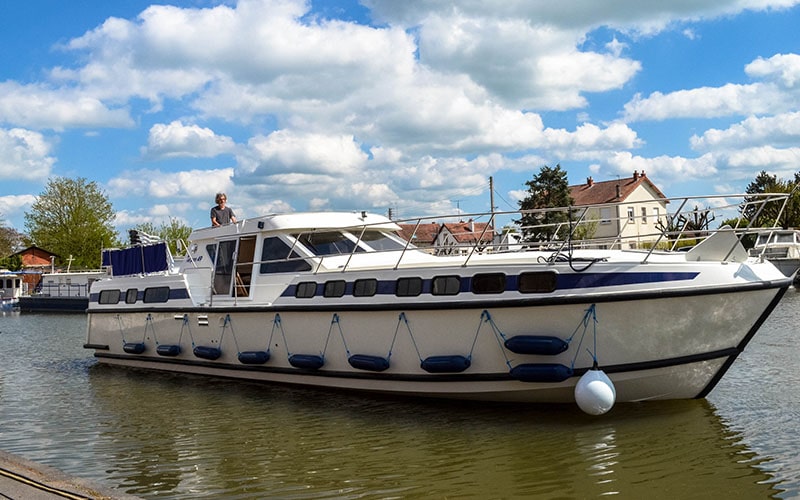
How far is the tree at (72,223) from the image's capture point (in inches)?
2569

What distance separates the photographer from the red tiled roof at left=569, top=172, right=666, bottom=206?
60872 millimetres

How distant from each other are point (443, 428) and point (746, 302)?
4.36 m

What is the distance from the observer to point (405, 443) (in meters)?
9.20

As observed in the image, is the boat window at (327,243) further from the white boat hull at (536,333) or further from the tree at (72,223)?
the tree at (72,223)

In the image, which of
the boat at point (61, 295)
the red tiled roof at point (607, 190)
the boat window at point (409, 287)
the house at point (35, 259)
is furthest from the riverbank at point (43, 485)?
the house at point (35, 259)

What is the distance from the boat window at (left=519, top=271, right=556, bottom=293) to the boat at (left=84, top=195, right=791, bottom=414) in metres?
0.01

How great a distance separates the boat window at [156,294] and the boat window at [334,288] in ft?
15.8

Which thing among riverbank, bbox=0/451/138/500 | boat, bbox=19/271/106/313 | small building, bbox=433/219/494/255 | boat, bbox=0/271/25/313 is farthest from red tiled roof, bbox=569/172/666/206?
riverbank, bbox=0/451/138/500

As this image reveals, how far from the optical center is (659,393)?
10039mm

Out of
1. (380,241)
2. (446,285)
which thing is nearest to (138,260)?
(380,241)

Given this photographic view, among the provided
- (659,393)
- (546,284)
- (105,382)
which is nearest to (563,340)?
(546,284)

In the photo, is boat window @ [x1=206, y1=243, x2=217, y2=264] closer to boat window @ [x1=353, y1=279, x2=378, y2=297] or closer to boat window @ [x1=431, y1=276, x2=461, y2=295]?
boat window @ [x1=353, y1=279, x2=378, y2=297]

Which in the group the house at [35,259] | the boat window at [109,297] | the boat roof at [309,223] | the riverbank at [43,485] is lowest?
the riverbank at [43,485]

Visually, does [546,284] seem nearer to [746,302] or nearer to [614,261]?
[614,261]
